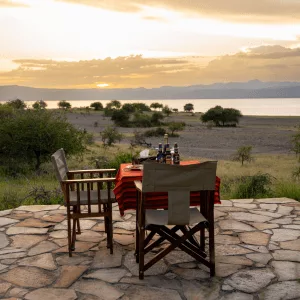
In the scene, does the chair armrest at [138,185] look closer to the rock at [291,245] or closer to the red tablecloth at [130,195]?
the red tablecloth at [130,195]

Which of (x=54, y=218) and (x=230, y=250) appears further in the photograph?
(x=54, y=218)

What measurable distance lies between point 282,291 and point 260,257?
32.3 inches

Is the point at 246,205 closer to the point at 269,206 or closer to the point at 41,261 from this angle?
the point at 269,206

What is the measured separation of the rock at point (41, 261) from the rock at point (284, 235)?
2.67 meters

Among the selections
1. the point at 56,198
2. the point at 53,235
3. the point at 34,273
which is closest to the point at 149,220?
the point at 34,273

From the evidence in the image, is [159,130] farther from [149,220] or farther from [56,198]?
[149,220]

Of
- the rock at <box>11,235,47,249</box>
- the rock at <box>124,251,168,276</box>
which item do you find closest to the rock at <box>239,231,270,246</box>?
the rock at <box>124,251,168,276</box>

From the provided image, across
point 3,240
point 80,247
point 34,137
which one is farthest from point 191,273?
point 34,137

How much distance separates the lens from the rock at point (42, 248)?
4973 mm

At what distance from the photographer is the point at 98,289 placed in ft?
13.1

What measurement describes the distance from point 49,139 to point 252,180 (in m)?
8.42

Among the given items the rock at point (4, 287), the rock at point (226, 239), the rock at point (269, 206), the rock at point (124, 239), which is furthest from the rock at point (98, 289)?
the rock at point (269, 206)

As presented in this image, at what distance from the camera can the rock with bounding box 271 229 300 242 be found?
534 centimetres

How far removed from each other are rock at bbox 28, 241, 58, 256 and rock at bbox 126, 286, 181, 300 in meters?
1.44
